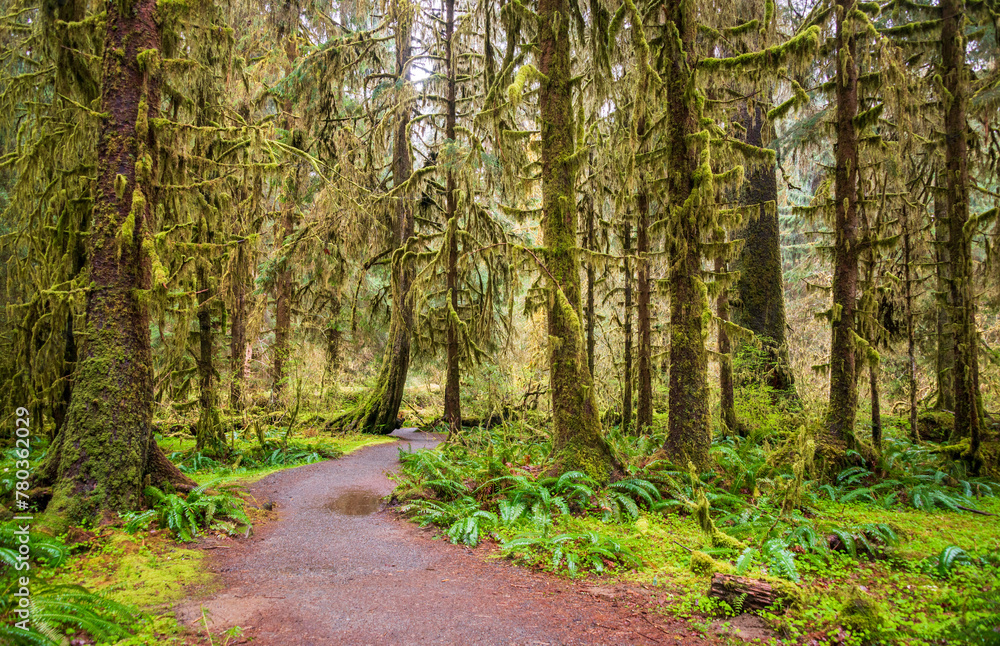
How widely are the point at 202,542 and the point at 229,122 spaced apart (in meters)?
7.10

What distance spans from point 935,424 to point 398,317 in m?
13.1

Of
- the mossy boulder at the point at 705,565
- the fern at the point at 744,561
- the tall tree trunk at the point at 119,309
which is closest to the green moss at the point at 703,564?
the mossy boulder at the point at 705,565

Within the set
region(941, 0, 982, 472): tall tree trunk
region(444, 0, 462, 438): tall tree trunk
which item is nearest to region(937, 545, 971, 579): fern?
region(941, 0, 982, 472): tall tree trunk

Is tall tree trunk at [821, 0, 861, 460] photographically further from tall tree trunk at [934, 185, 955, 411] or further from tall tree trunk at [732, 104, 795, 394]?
tall tree trunk at [934, 185, 955, 411]

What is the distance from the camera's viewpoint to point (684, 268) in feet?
25.8

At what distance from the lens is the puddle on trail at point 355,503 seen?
738 cm

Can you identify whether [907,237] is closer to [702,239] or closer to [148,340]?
[702,239]

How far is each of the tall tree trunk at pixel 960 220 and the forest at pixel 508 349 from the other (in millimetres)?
48

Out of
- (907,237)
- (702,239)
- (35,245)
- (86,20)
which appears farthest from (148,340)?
(907,237)

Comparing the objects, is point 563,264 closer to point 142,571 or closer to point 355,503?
point 355,503

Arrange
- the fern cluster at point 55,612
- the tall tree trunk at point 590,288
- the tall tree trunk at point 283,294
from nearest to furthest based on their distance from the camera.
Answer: the fern cluster at point 55,612 < the tall tree trunk at point 590,288 < the tall tree trunk at point 283,294

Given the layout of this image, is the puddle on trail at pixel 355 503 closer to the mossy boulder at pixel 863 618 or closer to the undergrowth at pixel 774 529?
the undergrowth at pixel 774 529

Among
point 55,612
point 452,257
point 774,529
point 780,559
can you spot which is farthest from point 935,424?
point 55,612

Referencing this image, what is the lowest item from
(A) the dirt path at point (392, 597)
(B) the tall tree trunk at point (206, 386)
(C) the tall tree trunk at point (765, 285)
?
(A) the dirt path at point (392, 597)
